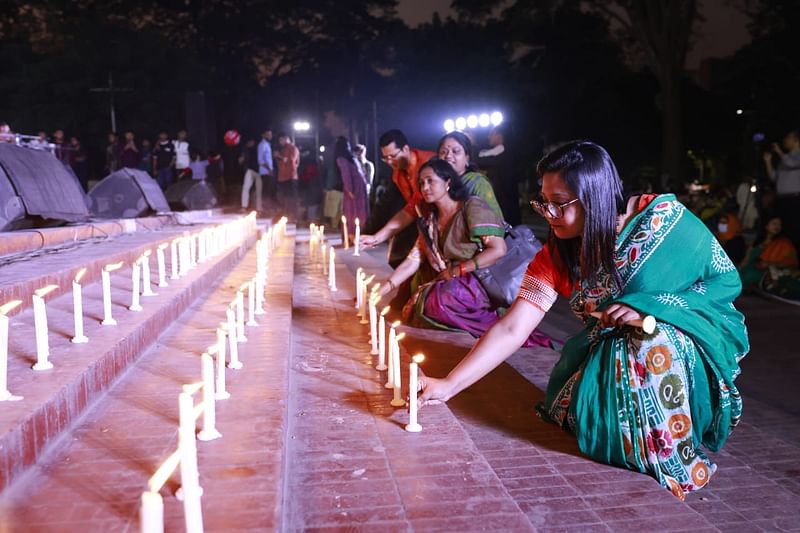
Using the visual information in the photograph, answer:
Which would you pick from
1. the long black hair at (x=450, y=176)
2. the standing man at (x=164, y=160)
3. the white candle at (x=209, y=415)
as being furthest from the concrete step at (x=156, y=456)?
the standing man at (x=164, y=160)

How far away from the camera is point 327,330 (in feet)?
15.5

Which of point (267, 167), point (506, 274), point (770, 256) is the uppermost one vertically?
point (267, 167)

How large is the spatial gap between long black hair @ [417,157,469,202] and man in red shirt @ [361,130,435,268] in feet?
2.28

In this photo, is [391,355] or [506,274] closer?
[391,355]

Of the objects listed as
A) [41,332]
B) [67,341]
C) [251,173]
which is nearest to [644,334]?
[41,332]

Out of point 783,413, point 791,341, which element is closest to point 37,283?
point 783,413

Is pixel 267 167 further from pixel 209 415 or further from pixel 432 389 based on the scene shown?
pixel 209 415

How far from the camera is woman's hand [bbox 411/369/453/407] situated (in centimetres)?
291

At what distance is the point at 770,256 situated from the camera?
28.1 ft

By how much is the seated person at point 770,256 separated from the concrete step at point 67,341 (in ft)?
21.0

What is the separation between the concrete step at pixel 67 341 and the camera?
2.06 metres

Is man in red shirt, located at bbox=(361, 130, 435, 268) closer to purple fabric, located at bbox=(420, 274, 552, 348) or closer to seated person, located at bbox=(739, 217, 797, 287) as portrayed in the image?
purple fabric, located at bbox=(420, 274, 552, 348)

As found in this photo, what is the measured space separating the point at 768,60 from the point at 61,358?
2265cm

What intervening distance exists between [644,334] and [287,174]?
12929 mm
